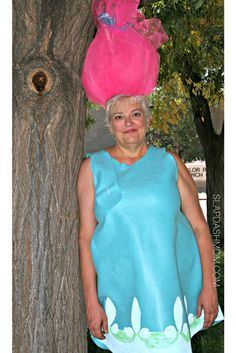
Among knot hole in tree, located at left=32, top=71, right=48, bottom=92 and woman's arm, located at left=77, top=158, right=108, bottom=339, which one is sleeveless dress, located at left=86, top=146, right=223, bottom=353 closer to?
woman's arm, located at left=77, top=158, right=108, bottom=339

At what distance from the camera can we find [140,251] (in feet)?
8.59

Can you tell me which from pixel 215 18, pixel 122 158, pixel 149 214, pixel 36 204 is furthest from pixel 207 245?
pixel 215 18

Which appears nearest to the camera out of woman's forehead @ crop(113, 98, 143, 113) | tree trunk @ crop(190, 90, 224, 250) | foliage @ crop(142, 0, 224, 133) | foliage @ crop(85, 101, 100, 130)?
woman's forehead @ crop(113, 98, 143, 113)

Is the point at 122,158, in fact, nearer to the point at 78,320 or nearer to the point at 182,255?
the point at 182,255

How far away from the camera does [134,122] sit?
2.57 m

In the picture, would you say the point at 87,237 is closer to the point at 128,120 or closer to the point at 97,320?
the point at 97,320

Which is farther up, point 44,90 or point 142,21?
point 142,21

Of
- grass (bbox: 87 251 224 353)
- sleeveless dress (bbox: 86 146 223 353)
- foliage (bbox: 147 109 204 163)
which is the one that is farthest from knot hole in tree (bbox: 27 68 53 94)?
grass (bbox: 87 251 224 353)

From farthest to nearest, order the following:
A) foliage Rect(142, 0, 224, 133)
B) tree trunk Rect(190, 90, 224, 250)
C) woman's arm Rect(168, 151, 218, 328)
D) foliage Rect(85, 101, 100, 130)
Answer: foliage Rect(85, 101, 100, 130), foliage Rect(142, 0, 224, 133), tree trunk Rect(190, 90, 224, 250), woman's arm Rect(168, 151, 218, 328)

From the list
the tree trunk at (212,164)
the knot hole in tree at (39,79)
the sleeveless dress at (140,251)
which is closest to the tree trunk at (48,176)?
the knot hole in tree at (39,79)

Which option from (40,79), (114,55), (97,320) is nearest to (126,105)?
(114,55)

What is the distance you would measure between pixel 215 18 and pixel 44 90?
2124 millimetres

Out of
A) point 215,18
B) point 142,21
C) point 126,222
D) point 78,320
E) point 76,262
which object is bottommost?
point 78,320

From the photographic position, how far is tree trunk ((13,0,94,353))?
2533 mm
